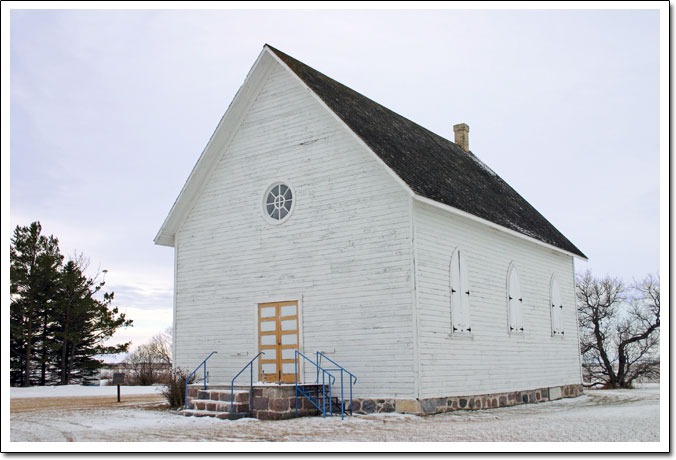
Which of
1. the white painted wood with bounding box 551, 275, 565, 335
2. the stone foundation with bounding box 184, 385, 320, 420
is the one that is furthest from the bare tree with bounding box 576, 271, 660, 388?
the stone foundation with bounding box 184, 385, 320, 420

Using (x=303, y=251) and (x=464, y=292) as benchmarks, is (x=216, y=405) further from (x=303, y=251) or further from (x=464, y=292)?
(x=464, y=292)

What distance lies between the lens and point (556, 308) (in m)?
21.8

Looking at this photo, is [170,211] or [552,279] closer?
[170,211]

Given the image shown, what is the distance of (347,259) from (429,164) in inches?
161

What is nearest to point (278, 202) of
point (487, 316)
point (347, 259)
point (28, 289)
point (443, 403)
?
point (347, 259)

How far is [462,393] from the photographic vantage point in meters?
16.0

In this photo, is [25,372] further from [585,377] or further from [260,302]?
[585,377]

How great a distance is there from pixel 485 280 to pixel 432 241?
9.01ft

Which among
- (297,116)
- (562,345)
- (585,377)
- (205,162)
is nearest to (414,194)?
(297,116)

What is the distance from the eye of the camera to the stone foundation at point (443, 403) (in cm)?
→ 1459

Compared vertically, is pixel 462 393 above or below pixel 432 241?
below

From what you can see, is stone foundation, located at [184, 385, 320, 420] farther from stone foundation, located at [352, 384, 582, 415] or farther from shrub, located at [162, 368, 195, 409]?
shrub, located at [162, 368, 195, 409]

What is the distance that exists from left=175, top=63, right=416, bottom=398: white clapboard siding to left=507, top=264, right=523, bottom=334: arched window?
4.93 m

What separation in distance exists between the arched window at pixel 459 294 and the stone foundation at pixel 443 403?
62.4 inches
